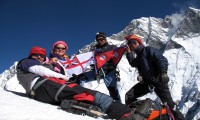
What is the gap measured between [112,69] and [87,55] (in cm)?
120

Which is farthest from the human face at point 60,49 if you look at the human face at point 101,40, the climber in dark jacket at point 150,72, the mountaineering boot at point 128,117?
the mountaineering boot at point 128,117

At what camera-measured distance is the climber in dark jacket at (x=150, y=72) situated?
7.54 meters

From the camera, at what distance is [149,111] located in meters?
6.36

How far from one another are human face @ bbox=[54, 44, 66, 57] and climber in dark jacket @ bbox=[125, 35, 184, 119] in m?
1.84

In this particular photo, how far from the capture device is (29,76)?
7.11 metres

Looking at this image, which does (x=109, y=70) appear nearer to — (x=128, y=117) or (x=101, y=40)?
(x=101, y=40)

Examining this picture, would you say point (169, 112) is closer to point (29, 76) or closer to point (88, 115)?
point (88, 115)

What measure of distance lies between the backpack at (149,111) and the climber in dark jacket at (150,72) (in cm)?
73

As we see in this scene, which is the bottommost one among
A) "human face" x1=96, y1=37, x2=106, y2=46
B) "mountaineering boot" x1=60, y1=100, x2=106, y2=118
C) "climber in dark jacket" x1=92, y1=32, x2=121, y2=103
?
"mountaineering boot" x1=60, y1=100, x2=106, y2=118

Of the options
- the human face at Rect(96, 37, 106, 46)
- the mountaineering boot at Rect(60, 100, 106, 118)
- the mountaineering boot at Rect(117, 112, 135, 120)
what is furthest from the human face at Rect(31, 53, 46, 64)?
the mountaineering boot at Rect(117, 112, 135, 120)

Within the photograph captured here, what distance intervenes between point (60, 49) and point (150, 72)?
8.47 ft

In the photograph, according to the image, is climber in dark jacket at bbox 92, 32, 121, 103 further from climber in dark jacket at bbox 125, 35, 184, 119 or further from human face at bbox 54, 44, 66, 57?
human face at bbox 54, 44, 66, 57

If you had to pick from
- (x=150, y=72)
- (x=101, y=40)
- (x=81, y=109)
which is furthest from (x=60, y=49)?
(x=81, y=109)

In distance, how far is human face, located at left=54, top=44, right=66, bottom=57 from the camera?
849 cm
